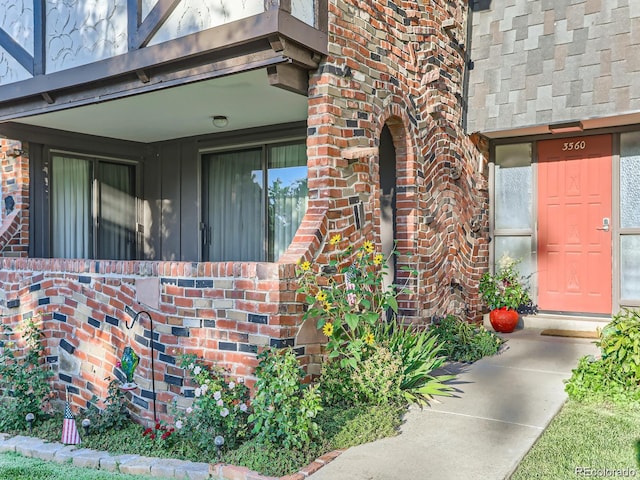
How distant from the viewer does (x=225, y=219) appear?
7.74m

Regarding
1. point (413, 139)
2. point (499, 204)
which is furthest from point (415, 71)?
point (499, 204)

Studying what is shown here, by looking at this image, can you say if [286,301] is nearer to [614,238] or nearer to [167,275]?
[167,275]

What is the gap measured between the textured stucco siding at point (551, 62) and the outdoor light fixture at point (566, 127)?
181 millimetres

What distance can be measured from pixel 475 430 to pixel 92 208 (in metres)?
6.18

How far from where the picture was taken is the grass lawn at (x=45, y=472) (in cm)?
361

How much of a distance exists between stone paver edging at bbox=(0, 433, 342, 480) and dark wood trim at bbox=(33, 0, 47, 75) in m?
3.77

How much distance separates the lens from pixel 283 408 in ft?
11.3

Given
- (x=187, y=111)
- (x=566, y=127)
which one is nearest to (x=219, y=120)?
(x=187, y=111)

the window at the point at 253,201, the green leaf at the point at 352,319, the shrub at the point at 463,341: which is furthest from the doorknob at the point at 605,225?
the green leaf at the point at 352,319

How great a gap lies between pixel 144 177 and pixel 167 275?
4.43 m

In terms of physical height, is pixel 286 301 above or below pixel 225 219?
below

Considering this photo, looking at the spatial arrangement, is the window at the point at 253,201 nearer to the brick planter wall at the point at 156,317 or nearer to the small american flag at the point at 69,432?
the brick planter wall at the point at 156,317

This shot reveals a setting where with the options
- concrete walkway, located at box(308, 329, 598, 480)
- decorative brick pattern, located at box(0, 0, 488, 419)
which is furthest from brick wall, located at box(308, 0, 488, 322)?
concrete walkway, located at box(308, 329, 598, 480)

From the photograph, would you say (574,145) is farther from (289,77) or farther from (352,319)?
(352,319)
